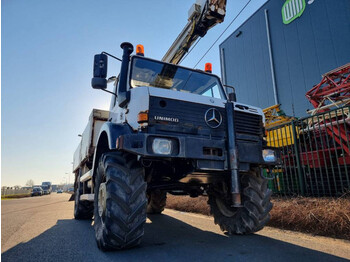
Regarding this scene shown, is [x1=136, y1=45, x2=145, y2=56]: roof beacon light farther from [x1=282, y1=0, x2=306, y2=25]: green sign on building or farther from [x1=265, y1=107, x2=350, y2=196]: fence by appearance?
[x1=282, y1=0, x2=306, y2=25]: green sign on building

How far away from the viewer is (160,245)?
11.5 ft

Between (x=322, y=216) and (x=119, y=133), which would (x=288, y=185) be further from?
(x=119, y=133)

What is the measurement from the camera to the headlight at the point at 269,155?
3828 mm

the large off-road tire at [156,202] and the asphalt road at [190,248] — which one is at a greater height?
the large off-road tire at [156,202]

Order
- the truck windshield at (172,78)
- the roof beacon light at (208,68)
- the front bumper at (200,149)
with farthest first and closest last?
the roof beacon light at (208,68), the truck windshield at (172,78), the front bumper at (200,149)

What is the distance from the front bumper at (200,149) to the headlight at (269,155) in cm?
7

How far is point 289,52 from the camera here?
683 inches

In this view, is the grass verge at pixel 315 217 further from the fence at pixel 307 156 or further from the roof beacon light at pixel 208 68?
the roof beacon light at pixel 208 68

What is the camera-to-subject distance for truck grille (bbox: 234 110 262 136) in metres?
3.88

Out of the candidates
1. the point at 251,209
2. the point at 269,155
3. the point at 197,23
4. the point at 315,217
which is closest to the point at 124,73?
the point at 269,155

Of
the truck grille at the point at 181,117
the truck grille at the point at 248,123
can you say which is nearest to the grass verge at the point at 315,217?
the truck grille at the point at 248,123

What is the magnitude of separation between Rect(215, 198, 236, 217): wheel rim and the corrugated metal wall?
45.1 ft

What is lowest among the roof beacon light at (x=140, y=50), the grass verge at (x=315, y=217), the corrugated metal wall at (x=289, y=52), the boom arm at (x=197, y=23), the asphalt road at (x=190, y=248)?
the asphalt road at (x=190, y=248)

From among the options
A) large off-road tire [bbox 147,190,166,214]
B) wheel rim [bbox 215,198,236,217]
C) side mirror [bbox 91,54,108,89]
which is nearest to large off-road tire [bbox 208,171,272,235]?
wheel rim [bbox 215,198,236,217]
